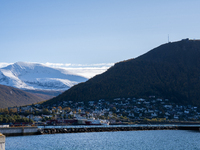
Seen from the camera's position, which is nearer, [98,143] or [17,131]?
[98,143]

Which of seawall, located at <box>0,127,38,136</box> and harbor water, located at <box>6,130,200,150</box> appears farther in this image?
seawall, located at <box>0,127,38,136</box>

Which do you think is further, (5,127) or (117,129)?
(117,129)

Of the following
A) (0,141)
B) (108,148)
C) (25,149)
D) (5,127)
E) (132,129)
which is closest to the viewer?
(0,141)

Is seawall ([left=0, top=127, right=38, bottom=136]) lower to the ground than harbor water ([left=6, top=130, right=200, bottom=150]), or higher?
higher

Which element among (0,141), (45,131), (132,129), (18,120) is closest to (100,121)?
(18,120)

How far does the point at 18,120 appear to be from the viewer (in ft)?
590

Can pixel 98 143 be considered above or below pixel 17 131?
below

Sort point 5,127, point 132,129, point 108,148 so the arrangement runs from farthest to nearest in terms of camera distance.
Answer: point 132,129, point 5,127, point 108,148

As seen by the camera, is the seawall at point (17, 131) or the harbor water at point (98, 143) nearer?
the harbor water at point (98, 143)

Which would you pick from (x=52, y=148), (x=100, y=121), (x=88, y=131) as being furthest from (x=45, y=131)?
(x=100, y=121)

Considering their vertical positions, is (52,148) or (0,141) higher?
(0,141)

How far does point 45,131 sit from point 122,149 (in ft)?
153

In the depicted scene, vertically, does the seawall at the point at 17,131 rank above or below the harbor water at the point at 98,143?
above

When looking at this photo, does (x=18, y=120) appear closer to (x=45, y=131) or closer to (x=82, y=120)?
(x=82, y=120)
